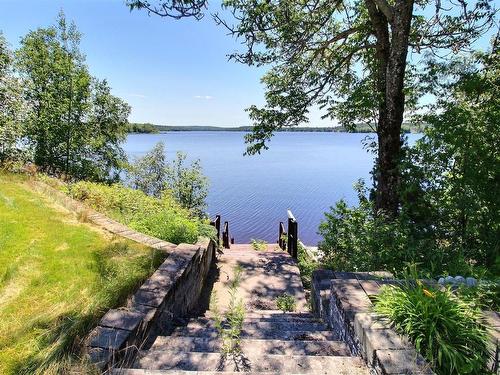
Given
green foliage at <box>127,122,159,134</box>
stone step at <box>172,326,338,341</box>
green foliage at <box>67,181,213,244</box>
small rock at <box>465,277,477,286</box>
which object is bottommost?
stone step at <box>172,326,338,341</box>

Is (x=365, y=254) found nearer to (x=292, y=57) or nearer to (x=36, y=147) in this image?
(x=292, y=57)

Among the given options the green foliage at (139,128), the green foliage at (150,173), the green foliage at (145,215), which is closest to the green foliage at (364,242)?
the green foliage at (145,215)

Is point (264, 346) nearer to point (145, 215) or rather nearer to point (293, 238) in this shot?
point (145, 215)

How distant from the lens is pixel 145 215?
613 cm

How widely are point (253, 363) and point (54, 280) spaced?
7.77ft

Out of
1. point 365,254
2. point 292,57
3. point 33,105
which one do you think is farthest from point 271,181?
point 365,254

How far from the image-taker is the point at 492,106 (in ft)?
14.9

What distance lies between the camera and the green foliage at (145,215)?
5.11 metres

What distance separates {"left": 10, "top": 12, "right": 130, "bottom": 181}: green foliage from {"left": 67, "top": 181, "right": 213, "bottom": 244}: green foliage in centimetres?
550

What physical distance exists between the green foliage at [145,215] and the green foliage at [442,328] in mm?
3525

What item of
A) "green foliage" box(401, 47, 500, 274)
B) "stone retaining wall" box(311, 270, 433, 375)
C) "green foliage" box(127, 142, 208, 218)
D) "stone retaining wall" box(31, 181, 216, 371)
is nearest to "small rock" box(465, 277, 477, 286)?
"stone retaining wall" box(311, 270, 433, 375)

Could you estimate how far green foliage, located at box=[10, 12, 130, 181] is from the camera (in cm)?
1179

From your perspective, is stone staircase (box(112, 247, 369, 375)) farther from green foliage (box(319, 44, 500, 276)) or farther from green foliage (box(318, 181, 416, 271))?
green foliage (box(319, 44, 500, 276))

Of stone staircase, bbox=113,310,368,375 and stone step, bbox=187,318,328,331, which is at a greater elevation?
stone staircase, bbox=113,310,368,375
